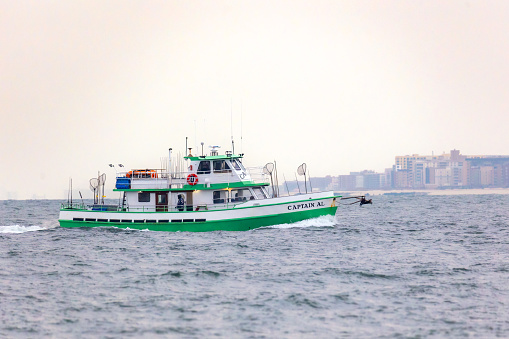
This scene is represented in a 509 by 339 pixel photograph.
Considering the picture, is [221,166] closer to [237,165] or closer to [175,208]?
[237,165]

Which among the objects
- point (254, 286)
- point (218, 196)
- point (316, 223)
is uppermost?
point (218, 196)

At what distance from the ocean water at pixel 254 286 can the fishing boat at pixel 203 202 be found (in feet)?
3.97

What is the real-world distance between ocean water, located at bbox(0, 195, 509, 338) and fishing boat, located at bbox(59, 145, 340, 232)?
3.97ft

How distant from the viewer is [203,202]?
41.9m

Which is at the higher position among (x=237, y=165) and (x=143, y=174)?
(x=237, y=165)

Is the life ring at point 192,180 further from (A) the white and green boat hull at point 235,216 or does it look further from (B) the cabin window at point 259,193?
(B) the cabin window at point 259,193

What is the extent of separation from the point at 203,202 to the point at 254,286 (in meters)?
17.9

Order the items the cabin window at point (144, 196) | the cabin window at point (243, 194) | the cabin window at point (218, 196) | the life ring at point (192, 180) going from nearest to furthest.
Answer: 1. the life ring at point (192, 180)
2. the cabin window at point (218, 196)
3. the cabin window at point (243, 194)
4. the cabin window at point (144, 196)

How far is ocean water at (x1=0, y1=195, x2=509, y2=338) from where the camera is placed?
19.2 m

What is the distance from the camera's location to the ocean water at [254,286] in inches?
755

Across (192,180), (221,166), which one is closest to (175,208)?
(192,180)

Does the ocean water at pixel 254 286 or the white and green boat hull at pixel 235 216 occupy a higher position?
the white and green boat hull at pixel 235 216

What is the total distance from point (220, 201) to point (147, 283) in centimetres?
1675

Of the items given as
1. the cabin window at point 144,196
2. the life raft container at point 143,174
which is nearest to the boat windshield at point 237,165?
the life raft container at point 143,174
